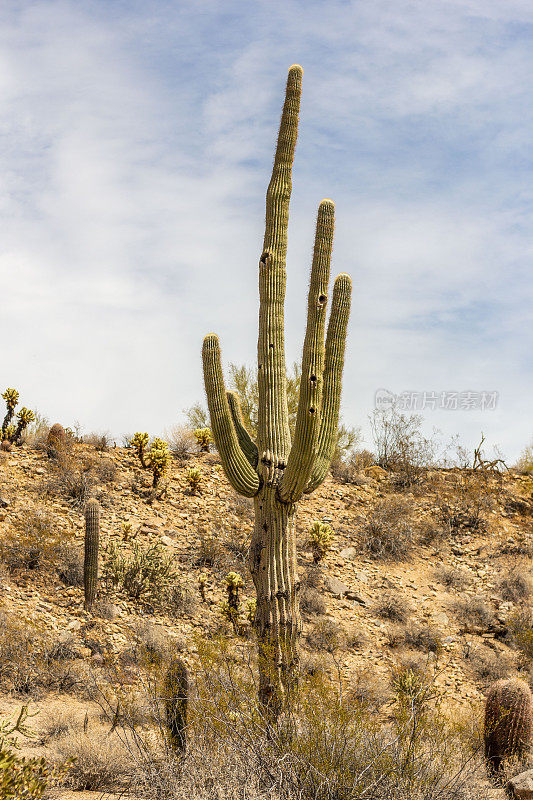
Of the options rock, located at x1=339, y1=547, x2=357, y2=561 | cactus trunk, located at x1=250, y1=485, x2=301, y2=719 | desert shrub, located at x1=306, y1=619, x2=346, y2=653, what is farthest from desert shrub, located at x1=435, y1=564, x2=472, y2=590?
cactus trunk, located at x1=250, y1=485, x2=301, y2=719

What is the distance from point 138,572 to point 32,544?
6.81 feet

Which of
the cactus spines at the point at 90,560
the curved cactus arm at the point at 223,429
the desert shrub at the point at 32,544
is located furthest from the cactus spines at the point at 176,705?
the desert shrub at the point at 32,544

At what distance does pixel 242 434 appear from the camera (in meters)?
8.72

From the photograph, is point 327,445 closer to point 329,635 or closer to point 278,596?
point 278,596

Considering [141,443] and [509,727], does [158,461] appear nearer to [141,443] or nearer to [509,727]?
[141,443]

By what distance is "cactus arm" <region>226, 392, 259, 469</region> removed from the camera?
27.8ft

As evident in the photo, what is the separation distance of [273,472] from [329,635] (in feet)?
19.8

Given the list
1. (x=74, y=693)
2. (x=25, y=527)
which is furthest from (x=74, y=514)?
(x=74, y=693)

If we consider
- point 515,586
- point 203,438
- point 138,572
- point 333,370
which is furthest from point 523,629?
point 203,438

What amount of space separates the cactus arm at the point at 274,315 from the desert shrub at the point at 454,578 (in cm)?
893

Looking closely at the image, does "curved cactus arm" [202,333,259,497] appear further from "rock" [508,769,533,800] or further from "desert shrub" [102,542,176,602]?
"desert shrub" [102,542,176,602]

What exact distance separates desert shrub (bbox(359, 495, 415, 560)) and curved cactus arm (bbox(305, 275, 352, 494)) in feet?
28.2

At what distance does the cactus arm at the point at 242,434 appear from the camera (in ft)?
27.8

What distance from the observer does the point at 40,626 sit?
11.5 m
